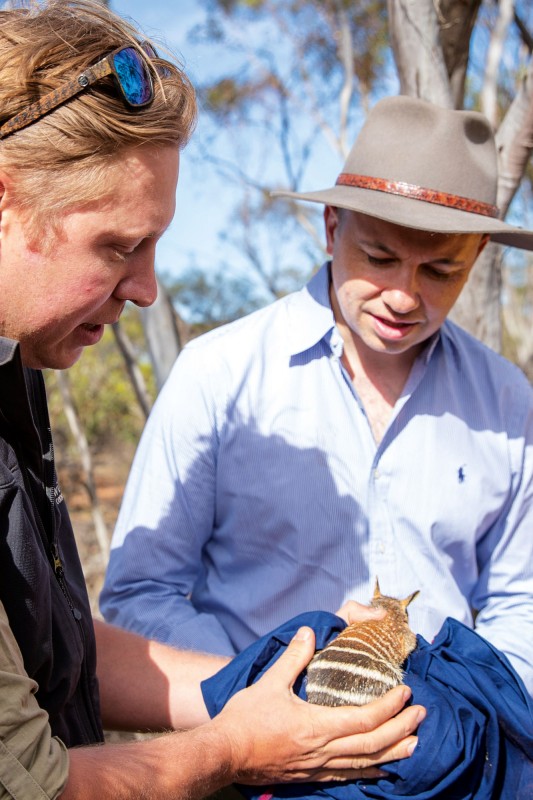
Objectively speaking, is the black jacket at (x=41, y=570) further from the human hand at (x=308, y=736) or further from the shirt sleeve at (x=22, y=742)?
the human hand at (x=308, y=736)

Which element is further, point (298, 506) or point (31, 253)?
point (298, 506)

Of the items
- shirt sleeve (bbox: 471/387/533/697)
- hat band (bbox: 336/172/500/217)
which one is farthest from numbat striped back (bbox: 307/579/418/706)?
hat band (bbox: 336/172/500/217)

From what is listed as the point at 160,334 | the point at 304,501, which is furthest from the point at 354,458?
the point at 160,334

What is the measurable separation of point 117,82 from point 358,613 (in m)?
1.41

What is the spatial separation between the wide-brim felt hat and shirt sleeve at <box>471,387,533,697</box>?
69 centimetres

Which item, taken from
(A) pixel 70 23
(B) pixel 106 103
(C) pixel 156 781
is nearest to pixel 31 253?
(B) pixel 106 103

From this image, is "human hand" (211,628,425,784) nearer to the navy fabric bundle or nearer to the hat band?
A: the navy fabric bundle

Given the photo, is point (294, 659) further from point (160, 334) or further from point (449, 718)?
point (160, 334)

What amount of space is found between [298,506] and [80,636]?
1.02m

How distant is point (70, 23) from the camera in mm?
1522

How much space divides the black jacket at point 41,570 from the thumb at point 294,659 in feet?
1.41

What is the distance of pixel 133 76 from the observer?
152 centimetres

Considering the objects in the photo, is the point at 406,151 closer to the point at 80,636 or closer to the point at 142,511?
the point at 142,511

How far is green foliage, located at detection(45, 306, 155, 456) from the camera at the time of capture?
13648 mm
